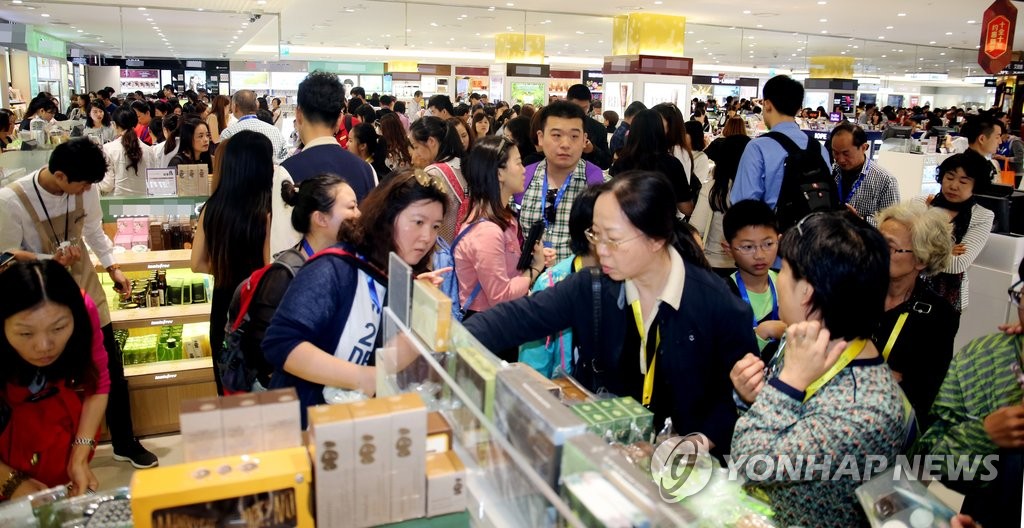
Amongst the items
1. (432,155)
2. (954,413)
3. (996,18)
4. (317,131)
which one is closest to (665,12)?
(996,18)

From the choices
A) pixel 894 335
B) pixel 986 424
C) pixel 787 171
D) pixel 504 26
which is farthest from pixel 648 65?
pixel 986 424

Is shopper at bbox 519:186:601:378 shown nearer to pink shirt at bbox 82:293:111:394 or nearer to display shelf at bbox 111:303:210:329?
pink shirt at bbox 82:293:111:394

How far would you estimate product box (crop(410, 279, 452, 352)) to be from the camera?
1.52 m

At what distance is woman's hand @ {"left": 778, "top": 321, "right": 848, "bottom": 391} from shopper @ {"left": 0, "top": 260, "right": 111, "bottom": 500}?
6.66ft

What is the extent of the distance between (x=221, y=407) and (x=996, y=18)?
10331 millimetres

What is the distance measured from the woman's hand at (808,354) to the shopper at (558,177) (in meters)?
2.10

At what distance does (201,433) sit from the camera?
52.6 inches

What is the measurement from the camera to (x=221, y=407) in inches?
53.8

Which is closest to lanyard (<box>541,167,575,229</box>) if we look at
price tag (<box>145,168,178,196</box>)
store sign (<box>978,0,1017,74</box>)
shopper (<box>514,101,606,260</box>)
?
shopper (<box>514,101,606,260</box>)

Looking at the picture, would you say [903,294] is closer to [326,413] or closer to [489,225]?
[489,225]

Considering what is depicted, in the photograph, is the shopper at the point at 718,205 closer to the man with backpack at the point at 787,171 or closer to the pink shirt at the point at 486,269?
the man with backpack at the point at 787,171

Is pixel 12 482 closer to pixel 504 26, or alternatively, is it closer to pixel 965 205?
pixel 965 205

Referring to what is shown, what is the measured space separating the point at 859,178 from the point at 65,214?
500cm

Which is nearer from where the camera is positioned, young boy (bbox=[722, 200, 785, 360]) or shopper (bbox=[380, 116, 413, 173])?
young boy (bbox=[722, 200, 785, 360])
